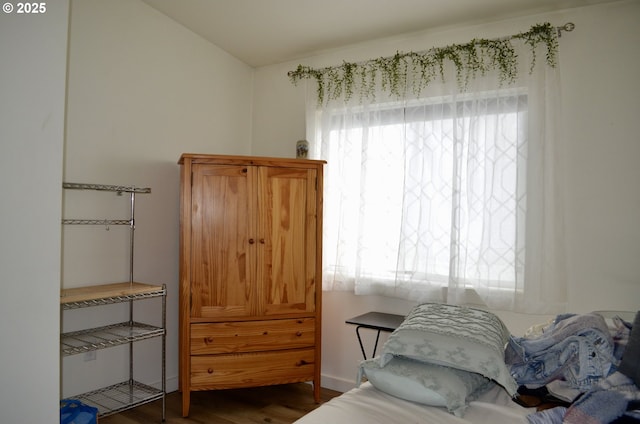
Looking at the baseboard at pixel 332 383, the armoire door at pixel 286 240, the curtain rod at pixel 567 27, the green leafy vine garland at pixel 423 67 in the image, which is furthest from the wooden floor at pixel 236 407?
the curtain rod at pixel 567 27

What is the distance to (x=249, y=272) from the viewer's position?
2.85 metres

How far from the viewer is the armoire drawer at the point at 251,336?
2729 millimetres

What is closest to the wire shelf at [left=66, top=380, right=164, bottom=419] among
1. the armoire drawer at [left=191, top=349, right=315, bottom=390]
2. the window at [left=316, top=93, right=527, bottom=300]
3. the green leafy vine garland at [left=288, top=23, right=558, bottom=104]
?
the armoire drawer at [left=191, top=349, right=315, bottom=390]

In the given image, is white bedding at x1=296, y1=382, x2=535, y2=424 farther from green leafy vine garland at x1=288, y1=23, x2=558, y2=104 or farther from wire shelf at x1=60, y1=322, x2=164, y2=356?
green leafy vine garland at x1=288, y1=23, x2=558, y2=104

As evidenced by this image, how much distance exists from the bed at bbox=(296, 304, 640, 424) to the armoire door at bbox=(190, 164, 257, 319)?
1.42 metres

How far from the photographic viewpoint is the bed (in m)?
1.30

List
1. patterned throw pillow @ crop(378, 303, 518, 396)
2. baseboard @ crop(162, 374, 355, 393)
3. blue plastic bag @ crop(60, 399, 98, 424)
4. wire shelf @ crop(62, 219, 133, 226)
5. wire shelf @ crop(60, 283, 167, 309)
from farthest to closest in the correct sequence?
baseboard @ crop(162, 374, 355, 393), wire shelf @ crop(62, 219, 133, 226), wire shelf @ crop(60, 283, 167, 309), blue plastic bag @ crop(60, 399, 98, 424), patterned throw pillow @ crop(378, 303, 518, 396)

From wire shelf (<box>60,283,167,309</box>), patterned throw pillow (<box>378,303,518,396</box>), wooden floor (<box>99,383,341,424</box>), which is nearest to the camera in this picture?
patterned throw pillow (<box>378,303,518,396</box>)

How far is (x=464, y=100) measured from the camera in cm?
288

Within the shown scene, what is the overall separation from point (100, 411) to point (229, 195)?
1484 millimetres

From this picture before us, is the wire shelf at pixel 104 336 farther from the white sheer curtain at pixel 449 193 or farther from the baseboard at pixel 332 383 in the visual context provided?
the white sheer curtain at pixel 449 193

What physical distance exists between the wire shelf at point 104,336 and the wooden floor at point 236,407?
1.78ft

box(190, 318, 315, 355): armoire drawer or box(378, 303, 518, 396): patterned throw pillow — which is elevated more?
box(378, 303, 518, 396): patterned throw pillow

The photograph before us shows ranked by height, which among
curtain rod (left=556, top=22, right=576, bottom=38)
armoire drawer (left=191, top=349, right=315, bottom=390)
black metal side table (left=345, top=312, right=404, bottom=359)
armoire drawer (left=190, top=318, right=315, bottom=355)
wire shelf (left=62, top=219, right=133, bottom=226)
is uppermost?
curtain rod (left=556, top=22, right=576, bottom=38)
